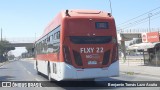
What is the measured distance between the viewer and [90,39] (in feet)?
52.3

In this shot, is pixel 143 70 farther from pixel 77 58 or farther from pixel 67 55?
pixel 67 55

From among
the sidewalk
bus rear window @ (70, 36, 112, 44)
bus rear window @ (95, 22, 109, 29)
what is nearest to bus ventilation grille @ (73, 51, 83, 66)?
bus rear window @ (70, 36, 112, 44)

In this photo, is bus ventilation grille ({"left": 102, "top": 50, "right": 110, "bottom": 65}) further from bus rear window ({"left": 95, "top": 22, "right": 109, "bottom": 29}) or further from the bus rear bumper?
bus rear window ({"left": 95, "top": 22, "right": 109, "bottom": 29})

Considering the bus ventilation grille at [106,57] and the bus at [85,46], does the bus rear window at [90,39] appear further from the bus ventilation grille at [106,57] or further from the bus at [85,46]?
the bus ventilation grille at [106,57]

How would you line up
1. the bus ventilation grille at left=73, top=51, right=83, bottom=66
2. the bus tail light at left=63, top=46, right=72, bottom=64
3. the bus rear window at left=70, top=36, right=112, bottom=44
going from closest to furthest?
the bus tail light at left=63, top=46, right=72, bottom=64 → the bus ventilation grille at left=73, top=51, right=83, bottom=66 → the bus rear window at left=70, top=36, right=112, bottom=44

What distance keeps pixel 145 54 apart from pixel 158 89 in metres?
23.3

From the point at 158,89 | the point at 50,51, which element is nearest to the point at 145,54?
the point at 50,51

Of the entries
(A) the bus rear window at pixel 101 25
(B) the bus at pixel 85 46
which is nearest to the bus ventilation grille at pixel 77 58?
(B) the bus at pixel 85 46

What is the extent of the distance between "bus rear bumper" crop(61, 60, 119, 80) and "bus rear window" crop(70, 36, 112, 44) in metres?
1.12

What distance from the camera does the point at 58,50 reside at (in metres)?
16.2

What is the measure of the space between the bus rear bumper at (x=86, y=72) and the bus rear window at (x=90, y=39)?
1124 millimetres

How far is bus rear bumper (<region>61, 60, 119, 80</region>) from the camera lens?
1530 centimetres

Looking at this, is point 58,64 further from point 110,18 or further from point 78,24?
point 110,18

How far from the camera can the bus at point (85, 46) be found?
50.9 ft
